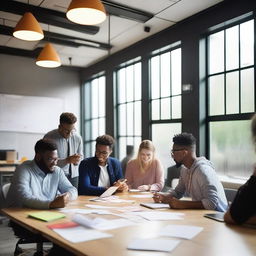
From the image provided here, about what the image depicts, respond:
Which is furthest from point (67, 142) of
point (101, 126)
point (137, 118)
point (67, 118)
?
point (101, 126)

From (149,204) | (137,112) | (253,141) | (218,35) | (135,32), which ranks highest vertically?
(135,32)

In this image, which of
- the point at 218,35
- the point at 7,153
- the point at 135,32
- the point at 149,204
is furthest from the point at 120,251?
the point at 7,153

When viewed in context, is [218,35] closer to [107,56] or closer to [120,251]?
[107,56]

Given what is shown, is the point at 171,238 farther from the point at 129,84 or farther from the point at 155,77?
the point at 129,84

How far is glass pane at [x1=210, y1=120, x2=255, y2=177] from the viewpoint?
13.6 feet

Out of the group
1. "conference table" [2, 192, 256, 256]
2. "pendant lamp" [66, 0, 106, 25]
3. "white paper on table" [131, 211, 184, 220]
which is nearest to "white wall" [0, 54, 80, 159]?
"pendant lamp" [66, 0, 106, 25]

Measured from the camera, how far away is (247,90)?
160 inches

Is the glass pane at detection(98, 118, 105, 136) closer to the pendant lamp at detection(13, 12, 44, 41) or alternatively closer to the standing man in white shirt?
the standing man in white shirt

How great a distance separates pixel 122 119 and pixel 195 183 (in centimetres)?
423

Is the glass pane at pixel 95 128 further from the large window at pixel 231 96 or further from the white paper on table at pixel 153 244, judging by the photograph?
the white paper on table at pixel 153 244

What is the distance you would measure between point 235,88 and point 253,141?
8.99 ft

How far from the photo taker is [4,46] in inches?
260

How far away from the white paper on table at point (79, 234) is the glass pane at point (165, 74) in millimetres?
3915

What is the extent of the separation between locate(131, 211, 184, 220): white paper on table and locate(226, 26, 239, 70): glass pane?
2.69m
